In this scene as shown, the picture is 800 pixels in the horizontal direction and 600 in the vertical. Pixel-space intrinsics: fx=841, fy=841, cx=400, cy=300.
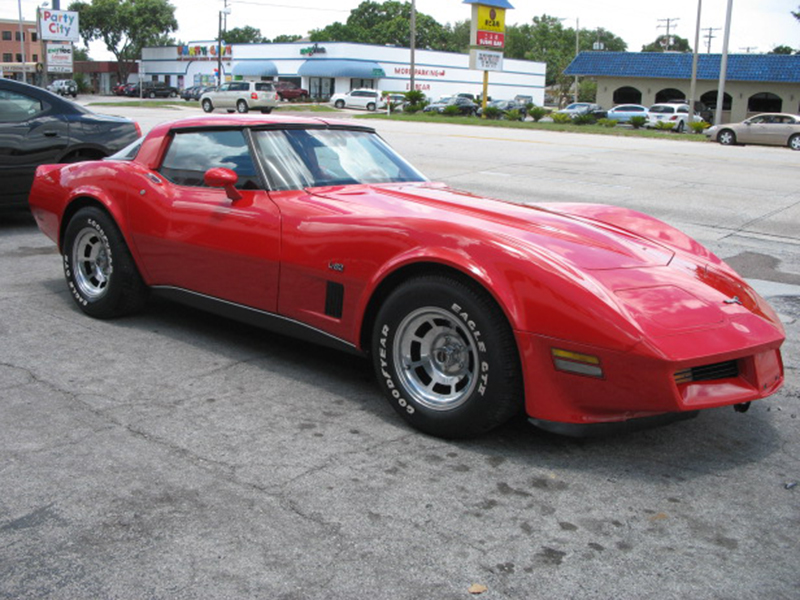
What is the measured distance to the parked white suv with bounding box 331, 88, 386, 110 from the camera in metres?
59.5

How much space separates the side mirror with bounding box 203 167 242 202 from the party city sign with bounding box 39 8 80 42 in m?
43.2

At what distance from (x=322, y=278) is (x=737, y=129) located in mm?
30003

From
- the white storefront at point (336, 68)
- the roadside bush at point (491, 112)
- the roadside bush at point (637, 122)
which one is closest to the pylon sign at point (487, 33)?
the roadside bush at point (491, 112)

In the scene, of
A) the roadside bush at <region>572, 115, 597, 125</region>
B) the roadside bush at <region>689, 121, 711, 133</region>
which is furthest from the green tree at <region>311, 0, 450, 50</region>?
the roadside bush at <region>689, 121, 711, 133</region>

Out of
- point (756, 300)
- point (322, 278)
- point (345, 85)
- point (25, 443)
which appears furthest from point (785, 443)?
point (345, 85)

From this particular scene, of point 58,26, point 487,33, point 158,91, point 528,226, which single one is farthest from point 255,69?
point 528,226

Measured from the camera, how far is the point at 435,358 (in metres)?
3.76

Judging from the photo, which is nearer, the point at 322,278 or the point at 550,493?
the point at 550,493

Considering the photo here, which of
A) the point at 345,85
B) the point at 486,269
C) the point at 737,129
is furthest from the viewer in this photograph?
the point at 345,85

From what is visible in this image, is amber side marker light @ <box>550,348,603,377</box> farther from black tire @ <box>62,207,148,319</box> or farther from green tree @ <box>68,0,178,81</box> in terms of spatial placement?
green tree @ <box>68,0,178,81</box>

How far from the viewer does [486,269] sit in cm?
350

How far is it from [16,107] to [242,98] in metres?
38.1

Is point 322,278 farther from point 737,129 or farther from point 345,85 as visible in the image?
point 345,85

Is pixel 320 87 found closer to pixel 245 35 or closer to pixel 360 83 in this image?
pixel 360 83
